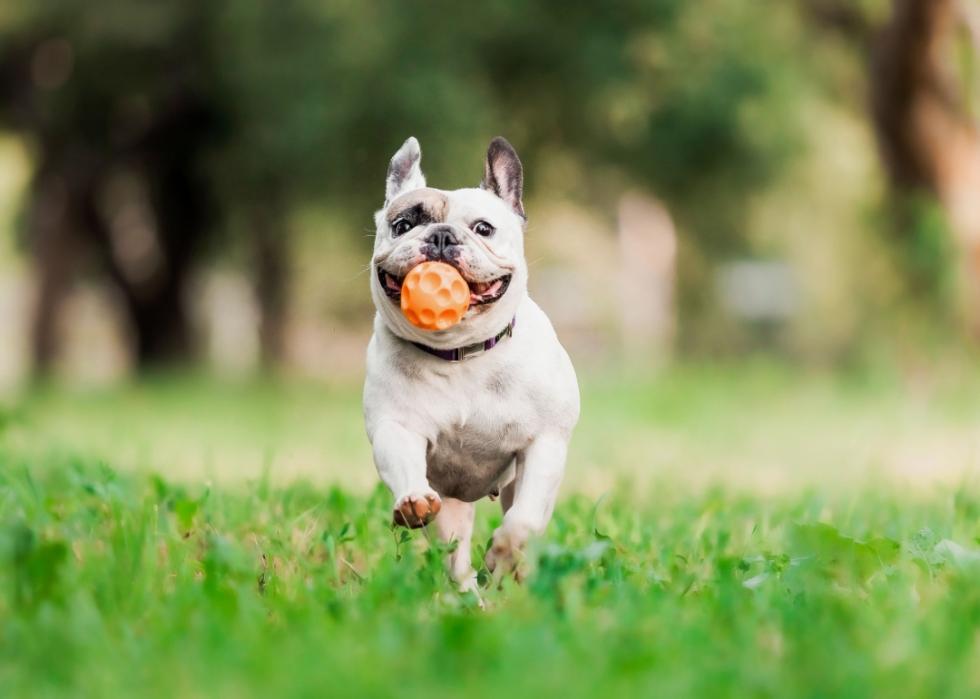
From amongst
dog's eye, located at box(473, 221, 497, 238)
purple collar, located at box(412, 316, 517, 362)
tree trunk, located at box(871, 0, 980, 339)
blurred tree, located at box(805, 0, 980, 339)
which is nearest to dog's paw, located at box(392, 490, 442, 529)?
purple collar, located at box(412, 316, 517, 362)

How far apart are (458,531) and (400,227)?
2.78 feet

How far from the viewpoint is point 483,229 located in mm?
3471

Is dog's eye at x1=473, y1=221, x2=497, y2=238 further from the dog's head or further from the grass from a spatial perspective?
the grass

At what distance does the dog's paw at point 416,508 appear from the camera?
9.84 ft

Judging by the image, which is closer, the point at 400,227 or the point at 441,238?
the point at 441,238

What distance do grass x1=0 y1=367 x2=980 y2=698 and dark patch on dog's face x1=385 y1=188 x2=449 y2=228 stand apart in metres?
0.84

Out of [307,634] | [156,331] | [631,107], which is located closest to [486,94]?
[631,107]

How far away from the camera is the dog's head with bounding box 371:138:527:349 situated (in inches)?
130

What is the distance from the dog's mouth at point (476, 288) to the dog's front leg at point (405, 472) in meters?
0.33

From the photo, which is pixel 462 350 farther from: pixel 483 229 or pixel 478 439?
pixel 483 229

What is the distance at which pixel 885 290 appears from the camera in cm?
1227

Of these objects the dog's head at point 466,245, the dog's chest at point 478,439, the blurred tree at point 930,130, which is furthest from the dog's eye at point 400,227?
the blurred tree at point 930,130

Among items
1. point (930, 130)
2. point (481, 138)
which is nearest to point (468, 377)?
point (930, 130)

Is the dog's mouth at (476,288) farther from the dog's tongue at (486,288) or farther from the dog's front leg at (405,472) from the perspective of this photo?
the dog's front leg at (405,472)
